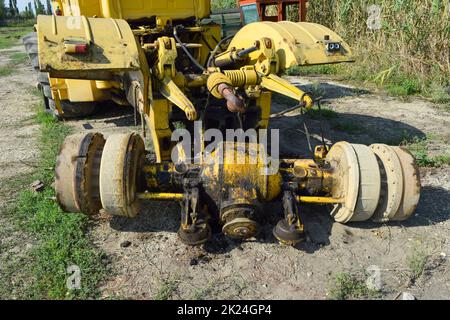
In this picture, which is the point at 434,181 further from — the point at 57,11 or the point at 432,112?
the point at 57,11

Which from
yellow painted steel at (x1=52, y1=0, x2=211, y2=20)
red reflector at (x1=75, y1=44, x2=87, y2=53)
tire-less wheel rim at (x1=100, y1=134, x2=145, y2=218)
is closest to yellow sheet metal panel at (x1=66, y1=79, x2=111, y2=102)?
yellow painted steel at (x1=52, y1=0, x2=211, y2=20)

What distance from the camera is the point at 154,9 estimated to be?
5.08m

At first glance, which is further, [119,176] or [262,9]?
[262,9]

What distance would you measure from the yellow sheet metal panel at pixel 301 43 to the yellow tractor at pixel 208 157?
12 millimetres

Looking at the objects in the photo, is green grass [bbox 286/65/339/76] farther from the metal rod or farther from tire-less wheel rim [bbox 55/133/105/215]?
tire-less wheel rim [bbox 55/133/105/215]

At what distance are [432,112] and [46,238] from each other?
583cm

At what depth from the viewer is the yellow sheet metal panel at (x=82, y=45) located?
10.1 ft

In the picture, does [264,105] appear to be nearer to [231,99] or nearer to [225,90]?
[225,90]

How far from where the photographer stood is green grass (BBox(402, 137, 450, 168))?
457cm

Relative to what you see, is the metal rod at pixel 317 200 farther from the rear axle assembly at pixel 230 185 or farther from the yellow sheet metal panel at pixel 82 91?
the yellow sheet metal panel at pixel 82 91

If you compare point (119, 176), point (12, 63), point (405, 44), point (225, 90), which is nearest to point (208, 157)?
point (225, 90)

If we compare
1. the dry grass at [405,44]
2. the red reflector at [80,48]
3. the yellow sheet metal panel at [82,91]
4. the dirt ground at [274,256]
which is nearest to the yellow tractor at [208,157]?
the red reflector at [80,48]

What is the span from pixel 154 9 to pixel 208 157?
108 inches

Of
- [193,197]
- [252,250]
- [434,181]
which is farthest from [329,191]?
[434,181]
